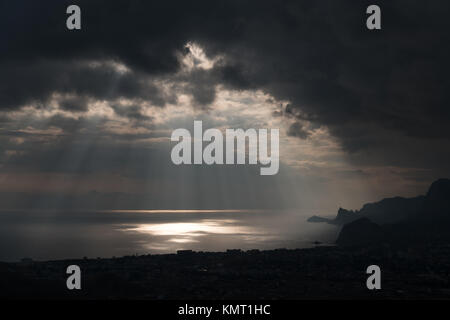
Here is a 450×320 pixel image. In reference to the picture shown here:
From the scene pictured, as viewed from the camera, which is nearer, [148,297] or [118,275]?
[148,297]

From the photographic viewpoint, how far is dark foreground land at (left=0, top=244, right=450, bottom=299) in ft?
194

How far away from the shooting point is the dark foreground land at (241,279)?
59188mm

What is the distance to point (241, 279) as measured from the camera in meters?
73.4

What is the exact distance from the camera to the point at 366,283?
71.2 metres

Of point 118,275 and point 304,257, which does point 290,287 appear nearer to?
point 118,275
